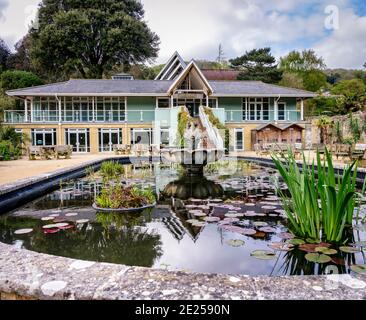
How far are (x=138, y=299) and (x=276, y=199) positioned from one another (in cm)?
439

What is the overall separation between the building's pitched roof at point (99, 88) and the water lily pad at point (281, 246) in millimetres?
22181

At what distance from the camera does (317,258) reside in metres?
2.71

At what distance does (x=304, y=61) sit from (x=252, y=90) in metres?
22.9

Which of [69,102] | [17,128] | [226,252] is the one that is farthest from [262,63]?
[226,252]

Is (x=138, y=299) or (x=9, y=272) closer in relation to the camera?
(x=138, y=299)

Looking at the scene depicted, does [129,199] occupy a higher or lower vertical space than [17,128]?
lower

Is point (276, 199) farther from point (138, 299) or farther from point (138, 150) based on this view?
point (138, 150)

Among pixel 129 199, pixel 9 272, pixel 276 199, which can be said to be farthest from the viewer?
pixel 276 199

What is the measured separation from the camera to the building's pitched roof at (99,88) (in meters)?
23.4

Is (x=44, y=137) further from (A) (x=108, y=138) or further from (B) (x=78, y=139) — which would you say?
(A) (x=108, y=138)

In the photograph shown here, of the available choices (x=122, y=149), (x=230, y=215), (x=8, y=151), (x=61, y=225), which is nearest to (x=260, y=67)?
(x=122, y=149)
